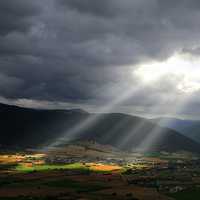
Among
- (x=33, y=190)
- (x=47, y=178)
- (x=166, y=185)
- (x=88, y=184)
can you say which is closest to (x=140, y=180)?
(x=166, y=185)

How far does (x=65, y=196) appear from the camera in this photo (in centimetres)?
11838

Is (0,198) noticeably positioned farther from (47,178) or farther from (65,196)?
(47,178)

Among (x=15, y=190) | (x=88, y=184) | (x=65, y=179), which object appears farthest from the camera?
(x=65, y=179)

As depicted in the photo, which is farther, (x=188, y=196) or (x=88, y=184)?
(x=88, y=184)

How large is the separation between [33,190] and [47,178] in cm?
3770

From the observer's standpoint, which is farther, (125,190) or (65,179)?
(65,179)

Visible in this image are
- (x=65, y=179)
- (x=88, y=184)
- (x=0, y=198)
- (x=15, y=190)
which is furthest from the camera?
(x=65, y=179)

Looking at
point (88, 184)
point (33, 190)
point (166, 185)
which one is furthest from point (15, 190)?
point (166, 185)

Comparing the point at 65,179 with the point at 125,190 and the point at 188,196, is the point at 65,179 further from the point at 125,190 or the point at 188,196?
the point at 188,196

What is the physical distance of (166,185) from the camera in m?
152

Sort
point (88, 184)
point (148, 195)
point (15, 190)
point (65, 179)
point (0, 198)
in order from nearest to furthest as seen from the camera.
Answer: point (0, 198) < point (148, 195) < point (15, 190) < point (88, 184) < point (65, 179)

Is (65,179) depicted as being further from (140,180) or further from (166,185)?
(166,185)

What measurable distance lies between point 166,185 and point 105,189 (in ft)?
Result: 98.3

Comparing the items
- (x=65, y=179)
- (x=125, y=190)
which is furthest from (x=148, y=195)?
(x=65, y=179)
